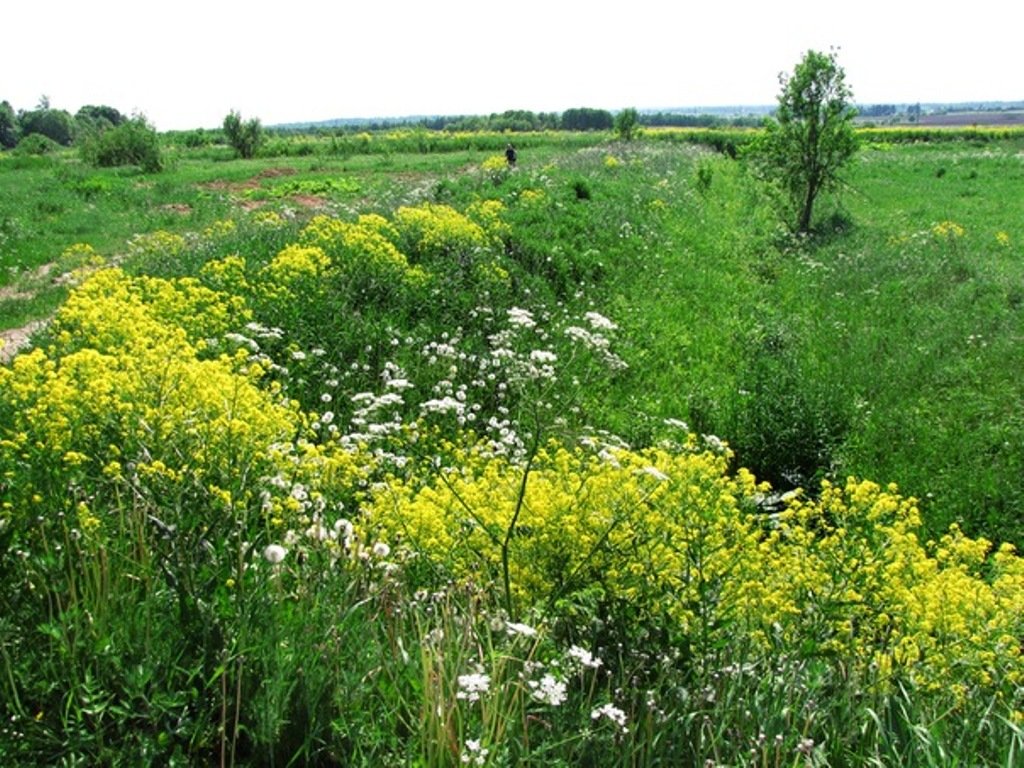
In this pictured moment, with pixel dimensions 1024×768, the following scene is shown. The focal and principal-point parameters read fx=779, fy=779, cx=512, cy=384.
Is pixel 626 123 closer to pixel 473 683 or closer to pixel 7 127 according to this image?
pixel 473 683

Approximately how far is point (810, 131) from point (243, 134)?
3340 cm

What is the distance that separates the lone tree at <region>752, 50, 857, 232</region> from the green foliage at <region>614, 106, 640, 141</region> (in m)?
32.9

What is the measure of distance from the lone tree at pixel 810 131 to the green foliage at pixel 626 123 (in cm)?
3291

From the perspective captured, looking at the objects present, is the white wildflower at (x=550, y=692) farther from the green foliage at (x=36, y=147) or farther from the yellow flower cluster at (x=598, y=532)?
the green foliage at (x=36, y=147)

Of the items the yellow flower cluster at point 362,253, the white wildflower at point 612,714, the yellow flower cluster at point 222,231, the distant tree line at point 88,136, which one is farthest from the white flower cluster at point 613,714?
the distant tree line at point 88,136

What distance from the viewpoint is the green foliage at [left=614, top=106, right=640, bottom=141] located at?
53381mm

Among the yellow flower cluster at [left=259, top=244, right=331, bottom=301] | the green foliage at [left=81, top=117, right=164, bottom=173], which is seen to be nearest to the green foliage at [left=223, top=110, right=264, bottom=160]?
the green foliage at [left=81, top=117, right=164, bottom=173]

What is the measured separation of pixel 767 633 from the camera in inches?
135

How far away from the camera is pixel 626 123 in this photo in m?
53.9

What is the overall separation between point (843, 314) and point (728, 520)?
966 cm

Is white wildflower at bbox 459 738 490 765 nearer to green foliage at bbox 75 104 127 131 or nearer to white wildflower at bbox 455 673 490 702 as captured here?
white wildflower at bbox 455 673 490 702

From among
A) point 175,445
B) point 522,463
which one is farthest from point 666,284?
point 175,445

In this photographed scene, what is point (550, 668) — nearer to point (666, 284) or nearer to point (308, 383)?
point (308, 383)

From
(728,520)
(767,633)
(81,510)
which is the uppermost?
(81,510)
